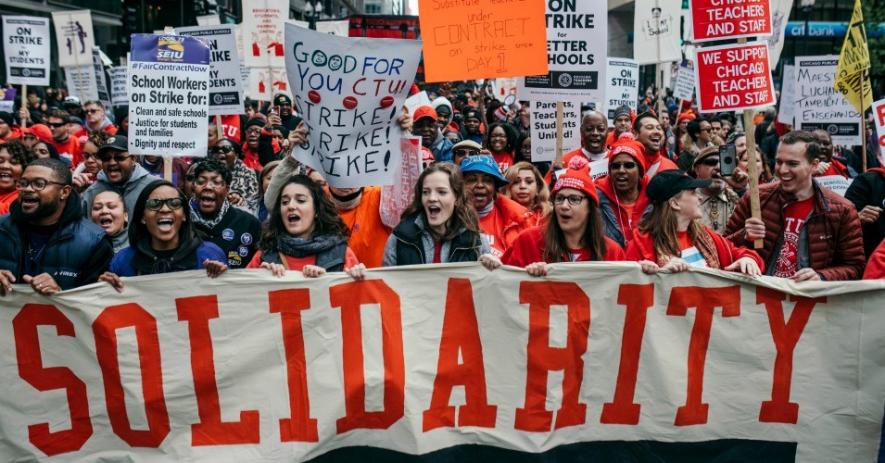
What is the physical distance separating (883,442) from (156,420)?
129 inches

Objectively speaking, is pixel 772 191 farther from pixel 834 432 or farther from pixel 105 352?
pixel 105 352

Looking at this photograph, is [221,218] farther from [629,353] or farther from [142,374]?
[629,353]

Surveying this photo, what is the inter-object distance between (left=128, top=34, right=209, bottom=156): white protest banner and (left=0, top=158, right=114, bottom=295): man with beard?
70.5 inches

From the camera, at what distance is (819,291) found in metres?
4.43

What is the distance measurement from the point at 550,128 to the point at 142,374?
4.57 m

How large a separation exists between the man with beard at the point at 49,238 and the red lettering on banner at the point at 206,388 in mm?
610

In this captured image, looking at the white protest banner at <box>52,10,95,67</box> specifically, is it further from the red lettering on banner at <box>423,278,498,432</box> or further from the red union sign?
the red lettering on banner at <box>423,278,498,432</box>

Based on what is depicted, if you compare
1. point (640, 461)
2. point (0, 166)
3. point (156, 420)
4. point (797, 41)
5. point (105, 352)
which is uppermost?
point (797, 41)

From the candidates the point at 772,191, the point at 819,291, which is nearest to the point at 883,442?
the point at 819,291

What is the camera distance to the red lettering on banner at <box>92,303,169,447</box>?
14.4ft

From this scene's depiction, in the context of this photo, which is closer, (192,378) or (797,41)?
(192,378)

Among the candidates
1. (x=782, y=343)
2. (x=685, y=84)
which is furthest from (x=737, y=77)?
(x=685, y=84)

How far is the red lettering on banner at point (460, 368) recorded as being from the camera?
4.46m

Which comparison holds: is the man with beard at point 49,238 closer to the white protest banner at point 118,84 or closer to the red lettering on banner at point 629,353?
the red lettering on banner at point 629,353
